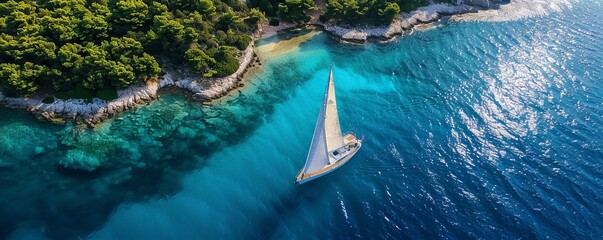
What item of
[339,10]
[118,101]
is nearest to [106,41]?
[118,101]

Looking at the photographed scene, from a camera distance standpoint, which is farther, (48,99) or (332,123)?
(48,99)

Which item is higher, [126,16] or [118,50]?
[126,16]

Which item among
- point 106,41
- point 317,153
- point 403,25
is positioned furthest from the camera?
point 403,25

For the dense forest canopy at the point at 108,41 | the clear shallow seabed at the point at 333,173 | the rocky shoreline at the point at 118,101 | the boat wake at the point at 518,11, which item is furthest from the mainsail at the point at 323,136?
the boat wake at the point at 518,11

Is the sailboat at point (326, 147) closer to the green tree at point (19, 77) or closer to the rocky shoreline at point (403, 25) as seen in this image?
the rocky shoreline at point (403, 25)

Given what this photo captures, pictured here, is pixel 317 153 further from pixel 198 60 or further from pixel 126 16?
pixel 126 16

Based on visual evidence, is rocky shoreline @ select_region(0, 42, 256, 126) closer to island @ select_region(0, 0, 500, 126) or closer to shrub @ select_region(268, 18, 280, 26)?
island @ select_region(0, 0, 500, 126)
